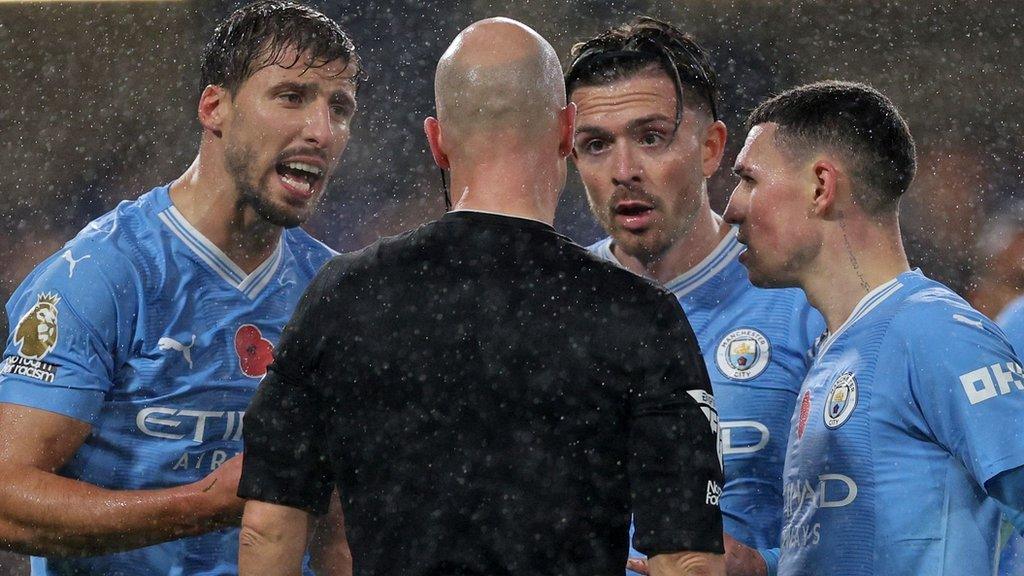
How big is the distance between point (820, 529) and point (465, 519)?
2.92 feet

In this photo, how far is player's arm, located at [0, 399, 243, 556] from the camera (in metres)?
2.52

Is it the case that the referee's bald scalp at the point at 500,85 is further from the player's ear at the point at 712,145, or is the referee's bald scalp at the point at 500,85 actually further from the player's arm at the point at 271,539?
the player's ear at the point at 712,145

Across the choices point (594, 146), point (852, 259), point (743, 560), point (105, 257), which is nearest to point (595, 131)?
point (594, 146)

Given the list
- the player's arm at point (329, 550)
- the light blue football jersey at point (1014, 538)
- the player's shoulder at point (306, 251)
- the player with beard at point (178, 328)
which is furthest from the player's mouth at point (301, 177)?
the light blue football jersey at point (1014, 538)

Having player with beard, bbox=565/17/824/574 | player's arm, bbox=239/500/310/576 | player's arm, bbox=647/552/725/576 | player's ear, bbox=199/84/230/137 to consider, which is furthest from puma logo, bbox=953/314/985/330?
player's ear, bbox=199/84/230/137

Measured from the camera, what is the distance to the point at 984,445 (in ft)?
6.49

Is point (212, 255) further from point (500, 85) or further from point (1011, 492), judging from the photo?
point (1011, 492)

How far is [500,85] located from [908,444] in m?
0.97

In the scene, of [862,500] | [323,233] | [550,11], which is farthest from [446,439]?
[550,11]

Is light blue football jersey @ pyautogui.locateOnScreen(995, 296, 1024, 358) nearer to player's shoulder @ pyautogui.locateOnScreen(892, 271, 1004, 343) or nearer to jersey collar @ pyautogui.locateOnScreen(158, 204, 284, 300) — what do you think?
player's shoulder @ pyautogui.locateOnScreen(892, 271, 1004, 343)

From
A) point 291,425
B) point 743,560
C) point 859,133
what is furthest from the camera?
point 859,133

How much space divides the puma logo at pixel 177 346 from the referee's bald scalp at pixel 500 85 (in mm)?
1174

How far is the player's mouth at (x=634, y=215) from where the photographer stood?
2.84 m

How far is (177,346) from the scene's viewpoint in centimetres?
272
